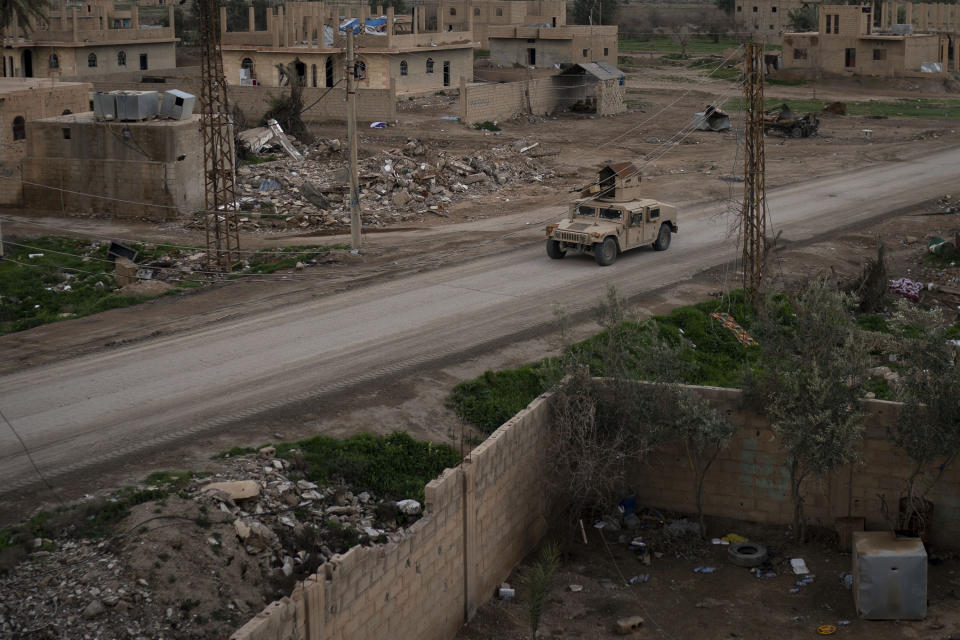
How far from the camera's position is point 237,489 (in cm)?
1449

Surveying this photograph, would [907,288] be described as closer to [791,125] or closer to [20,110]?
[791,125]

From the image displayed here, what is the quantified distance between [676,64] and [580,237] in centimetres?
6019

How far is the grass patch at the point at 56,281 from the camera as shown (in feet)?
83.1

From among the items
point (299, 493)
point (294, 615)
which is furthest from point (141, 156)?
point (294, 615)

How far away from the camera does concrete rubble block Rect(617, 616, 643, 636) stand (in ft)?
49.3

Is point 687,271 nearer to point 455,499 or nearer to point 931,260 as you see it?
point 931,260

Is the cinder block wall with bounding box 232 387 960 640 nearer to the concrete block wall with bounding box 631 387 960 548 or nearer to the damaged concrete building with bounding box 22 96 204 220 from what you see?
the concrete block wall with bounding box 631 387 960 548

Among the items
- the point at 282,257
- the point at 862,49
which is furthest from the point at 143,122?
the point at 862,49

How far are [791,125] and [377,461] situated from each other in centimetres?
3918

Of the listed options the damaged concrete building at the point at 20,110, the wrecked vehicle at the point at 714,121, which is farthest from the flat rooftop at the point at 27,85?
the wrecked vehicle at the point at 714,121

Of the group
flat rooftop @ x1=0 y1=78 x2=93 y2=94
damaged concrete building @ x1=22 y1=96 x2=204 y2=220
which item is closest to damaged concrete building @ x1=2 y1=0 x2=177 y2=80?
flat rooftop @ x1=0 y1=78 x2=93 y2=94

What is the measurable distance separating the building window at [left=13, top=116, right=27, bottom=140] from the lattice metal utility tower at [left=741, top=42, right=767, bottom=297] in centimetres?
2551

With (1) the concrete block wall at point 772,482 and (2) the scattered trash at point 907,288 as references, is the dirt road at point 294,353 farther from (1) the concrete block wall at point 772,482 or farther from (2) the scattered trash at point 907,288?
(1) the concrete block wall at point 772,482

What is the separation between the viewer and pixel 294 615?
36.1 feet
